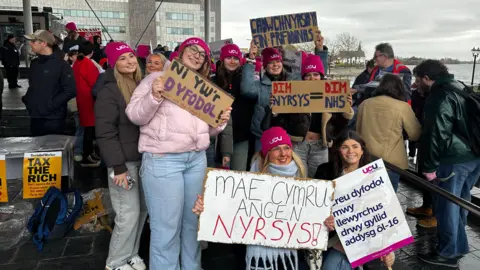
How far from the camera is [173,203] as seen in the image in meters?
2.82

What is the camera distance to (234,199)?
2.81 metres

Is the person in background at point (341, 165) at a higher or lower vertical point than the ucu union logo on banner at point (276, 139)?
lower

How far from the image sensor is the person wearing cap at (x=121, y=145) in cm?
290

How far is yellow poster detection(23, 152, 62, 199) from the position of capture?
12.7 feet

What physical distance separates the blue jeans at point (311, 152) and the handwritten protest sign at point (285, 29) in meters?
1.73

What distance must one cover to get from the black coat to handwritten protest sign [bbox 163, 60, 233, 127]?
2357 mm

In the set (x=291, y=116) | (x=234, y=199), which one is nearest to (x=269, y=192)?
(x=234, y=199)

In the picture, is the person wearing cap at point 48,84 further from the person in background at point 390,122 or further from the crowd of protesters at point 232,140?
the person in background at point 390,122

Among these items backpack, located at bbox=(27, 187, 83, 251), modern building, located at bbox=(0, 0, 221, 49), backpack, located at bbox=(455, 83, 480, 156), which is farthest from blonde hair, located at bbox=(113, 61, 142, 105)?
→ modern building, located at bbox=(0, 0, 221, 49)

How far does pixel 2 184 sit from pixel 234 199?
264cm

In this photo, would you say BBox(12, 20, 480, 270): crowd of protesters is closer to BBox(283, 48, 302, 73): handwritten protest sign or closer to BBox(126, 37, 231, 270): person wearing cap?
BBox(126, 37, 231, 270): person wearing cap

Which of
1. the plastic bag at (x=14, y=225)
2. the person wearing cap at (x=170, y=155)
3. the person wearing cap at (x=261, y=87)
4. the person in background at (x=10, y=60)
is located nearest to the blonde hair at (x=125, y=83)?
the person wearing cap at (x=170, y=155)

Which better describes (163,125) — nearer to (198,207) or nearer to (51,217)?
(198,207)

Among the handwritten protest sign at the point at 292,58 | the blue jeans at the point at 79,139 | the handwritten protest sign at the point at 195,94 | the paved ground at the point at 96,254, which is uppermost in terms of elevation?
the handwritten protest sign at the point at 292,58
